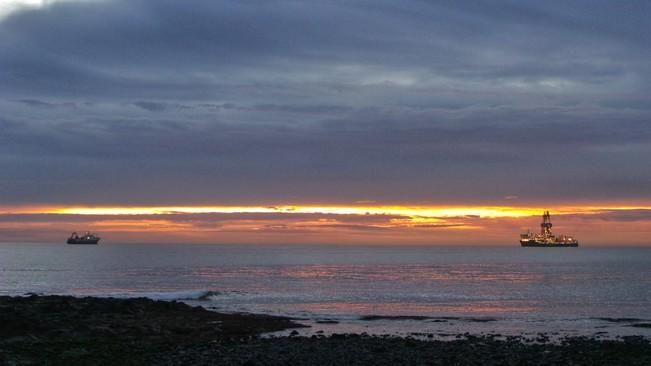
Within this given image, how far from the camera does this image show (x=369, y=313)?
212 feet

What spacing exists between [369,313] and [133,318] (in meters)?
23.5

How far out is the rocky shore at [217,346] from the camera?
32500mm

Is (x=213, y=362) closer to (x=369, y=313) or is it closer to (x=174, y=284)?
(x=369, y=313)

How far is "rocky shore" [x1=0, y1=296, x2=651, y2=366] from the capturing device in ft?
107

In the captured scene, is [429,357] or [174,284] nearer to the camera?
[429,357]

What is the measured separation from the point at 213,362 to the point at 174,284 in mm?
77555

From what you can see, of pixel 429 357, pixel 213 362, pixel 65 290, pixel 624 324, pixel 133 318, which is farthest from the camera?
pixel 65 290

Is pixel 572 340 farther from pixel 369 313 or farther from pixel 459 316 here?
pixel 369 313

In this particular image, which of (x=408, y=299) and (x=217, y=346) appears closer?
(x=217, y=346)

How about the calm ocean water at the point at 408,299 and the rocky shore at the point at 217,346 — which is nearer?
the rocky shore at the point at 217,346

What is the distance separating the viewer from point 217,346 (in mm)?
36969

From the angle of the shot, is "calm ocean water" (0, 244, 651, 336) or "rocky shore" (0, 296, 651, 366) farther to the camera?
"calm ocean water" (0, 244, 651, 336)

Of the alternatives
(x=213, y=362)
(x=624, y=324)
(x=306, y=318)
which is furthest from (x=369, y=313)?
(x=213, y=362)

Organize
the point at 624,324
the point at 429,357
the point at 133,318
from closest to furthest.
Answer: the point at 429,357, the point at 133,318, the point at 624,324
